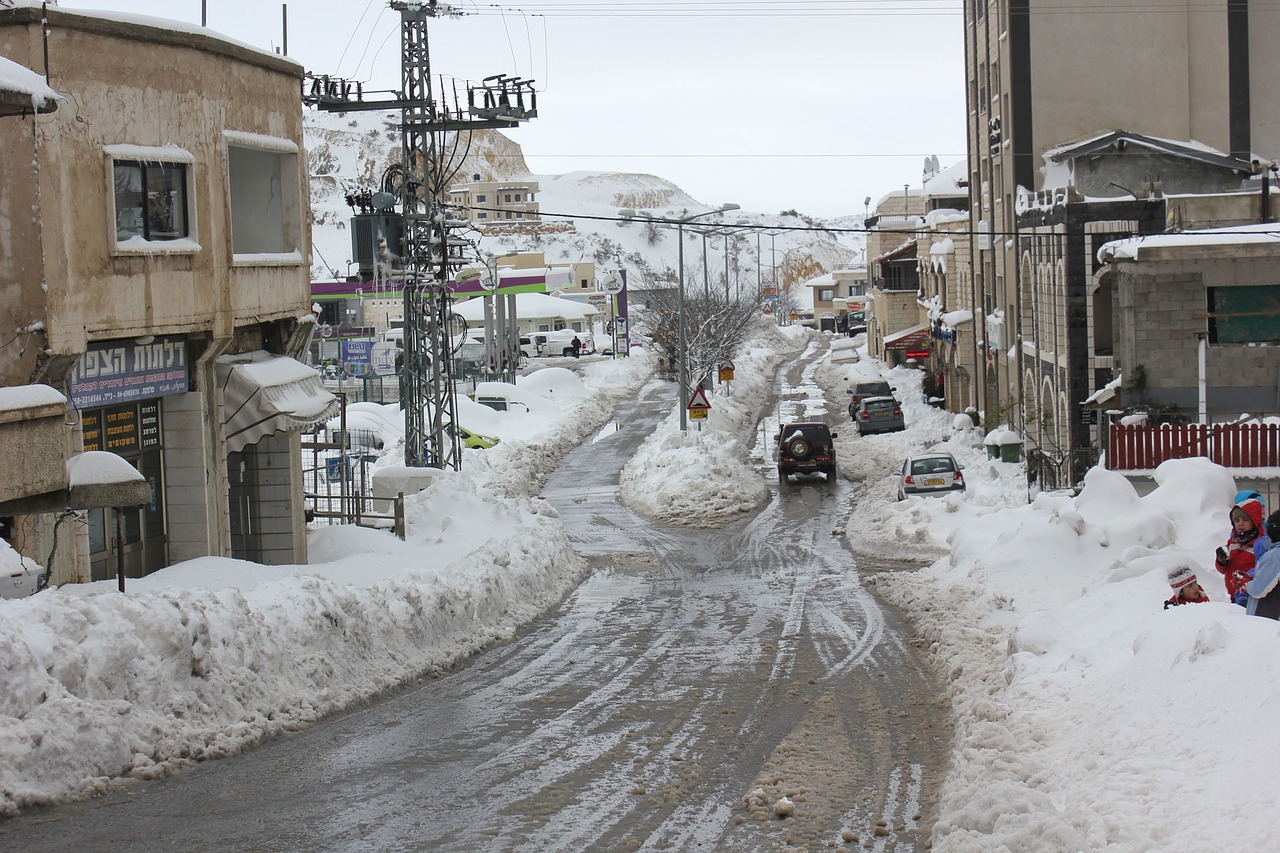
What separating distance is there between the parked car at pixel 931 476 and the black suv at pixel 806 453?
5645 mm

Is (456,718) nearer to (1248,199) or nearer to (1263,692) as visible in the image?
(1263,692)

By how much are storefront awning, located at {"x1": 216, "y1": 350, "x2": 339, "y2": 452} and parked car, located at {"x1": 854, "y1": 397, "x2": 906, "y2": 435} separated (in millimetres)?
31605

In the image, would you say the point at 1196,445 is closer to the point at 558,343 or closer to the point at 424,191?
the point at 424,191

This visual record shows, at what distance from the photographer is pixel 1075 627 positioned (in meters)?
13.0

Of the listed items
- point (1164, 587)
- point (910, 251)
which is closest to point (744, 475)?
point (1164, 587)

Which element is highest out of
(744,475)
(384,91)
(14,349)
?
(384,91)

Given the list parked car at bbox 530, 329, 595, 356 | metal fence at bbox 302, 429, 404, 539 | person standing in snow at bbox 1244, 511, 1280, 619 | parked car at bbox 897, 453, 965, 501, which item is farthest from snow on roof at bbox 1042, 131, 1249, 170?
parked car at bbox 530, 329, 595, 356

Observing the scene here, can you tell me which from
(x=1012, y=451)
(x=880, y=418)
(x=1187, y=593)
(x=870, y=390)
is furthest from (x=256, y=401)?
(x=870, y=390)

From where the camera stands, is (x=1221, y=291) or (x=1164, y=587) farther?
(x=1221, y=291)

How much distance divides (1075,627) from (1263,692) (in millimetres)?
4265

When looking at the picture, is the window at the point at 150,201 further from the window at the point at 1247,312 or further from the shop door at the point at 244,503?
the window at the point at 1247,312

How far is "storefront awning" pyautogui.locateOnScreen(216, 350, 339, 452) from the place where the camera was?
17.4m

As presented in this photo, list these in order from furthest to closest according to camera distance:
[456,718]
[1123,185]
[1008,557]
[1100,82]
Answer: [1100,82], [1123,185], [1008,557], [456,718]

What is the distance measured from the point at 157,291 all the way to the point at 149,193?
1.11 meters
